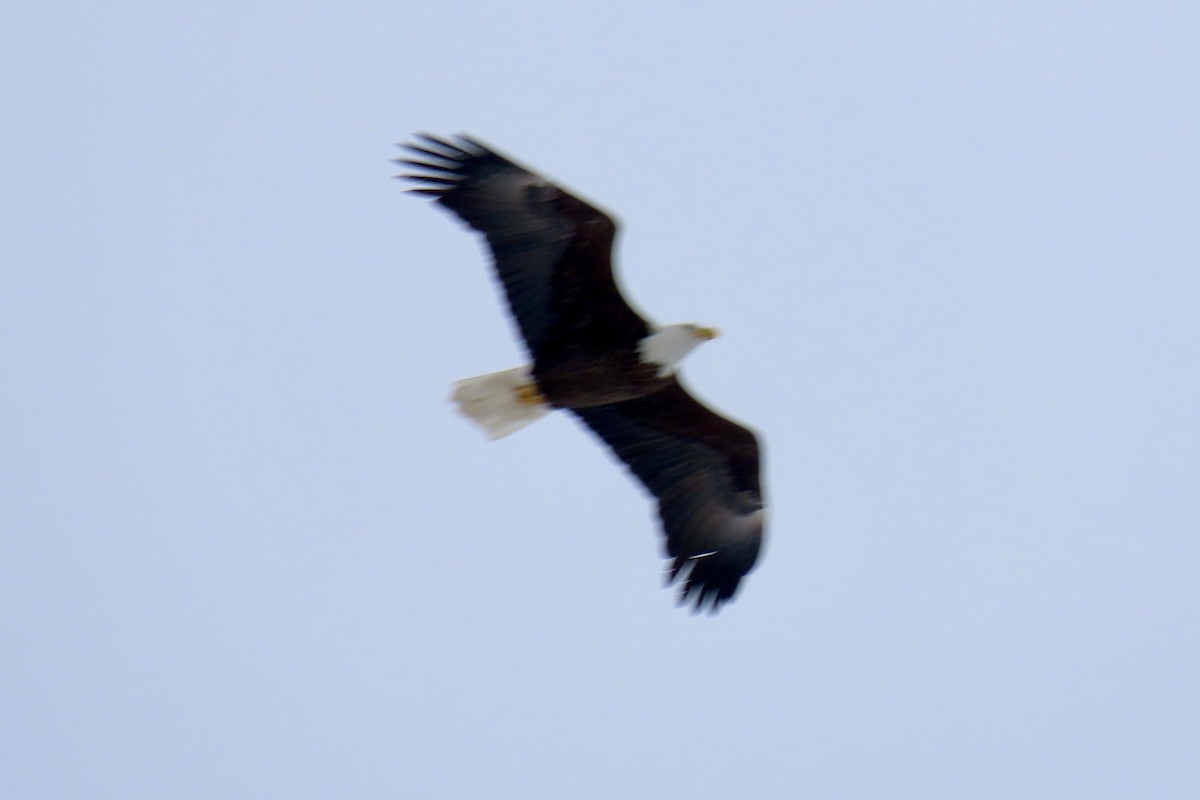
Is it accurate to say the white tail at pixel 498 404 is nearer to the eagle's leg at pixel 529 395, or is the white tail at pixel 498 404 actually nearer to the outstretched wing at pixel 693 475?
the eagle's leg at pixel 529 395

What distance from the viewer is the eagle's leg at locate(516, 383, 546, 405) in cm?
1018

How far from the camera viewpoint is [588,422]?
10531 millimetres

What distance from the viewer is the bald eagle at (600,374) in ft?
31.4

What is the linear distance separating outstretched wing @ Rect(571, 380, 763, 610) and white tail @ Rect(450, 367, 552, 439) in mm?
345

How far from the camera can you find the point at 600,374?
998cm

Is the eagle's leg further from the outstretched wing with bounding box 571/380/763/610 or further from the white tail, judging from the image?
the outstretched wing with bounding box 571/380/763/610

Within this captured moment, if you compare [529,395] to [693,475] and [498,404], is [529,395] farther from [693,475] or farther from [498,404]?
[693,475]

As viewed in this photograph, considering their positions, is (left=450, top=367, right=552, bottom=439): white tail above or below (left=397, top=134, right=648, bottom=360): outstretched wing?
below

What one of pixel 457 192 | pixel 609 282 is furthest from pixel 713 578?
pixel 457 192

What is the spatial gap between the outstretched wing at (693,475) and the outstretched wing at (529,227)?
0.93 m

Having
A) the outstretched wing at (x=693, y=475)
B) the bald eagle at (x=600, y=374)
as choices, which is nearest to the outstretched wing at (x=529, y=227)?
the bald eagle at (x=600, y=374)

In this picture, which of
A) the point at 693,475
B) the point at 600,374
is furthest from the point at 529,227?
the point at 693,475

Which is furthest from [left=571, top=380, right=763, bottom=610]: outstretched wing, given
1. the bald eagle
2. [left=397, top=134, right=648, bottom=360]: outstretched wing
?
[left=397, top=134, right=648, bottom=360]: outstretched wing

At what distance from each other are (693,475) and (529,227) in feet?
6.34
